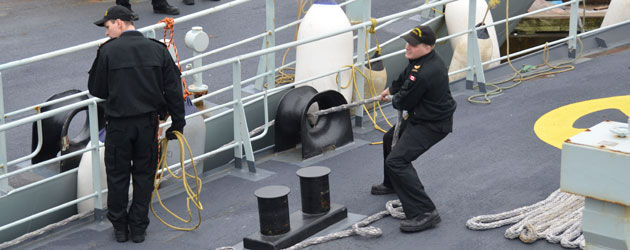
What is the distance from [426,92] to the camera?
21.4ft

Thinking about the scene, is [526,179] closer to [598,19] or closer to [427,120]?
[427,120]

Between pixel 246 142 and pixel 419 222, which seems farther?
pixel 246 142

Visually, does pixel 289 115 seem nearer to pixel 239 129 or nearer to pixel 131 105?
pixel 239 129

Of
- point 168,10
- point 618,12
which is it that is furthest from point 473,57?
point 168,10

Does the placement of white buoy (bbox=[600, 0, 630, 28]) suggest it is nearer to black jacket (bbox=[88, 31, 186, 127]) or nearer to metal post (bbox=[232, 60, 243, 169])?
metal post (bbox=[232, 60, 243, 169])

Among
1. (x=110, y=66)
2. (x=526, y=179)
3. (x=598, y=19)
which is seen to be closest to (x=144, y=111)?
(x=110, y=66)

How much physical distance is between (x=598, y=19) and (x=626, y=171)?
12548 millimetres

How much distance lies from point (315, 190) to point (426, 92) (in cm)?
118

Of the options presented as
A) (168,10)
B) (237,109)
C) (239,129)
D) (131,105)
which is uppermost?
(131,105)

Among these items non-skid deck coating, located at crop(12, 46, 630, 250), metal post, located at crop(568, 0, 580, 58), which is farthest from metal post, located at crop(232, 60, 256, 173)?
metal post, located at crop(568, 0, 580, 58)

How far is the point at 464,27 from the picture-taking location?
39.3 ft

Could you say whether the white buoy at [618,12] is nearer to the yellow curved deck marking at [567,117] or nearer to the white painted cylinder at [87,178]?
the yellow curved deck marking at [567,117]

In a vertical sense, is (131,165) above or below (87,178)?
above

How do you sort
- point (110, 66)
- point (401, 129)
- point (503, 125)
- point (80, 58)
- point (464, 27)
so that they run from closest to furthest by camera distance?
point (110, 66)
point (401, 129)
point (503, 125)
point (464, 27)
point (80, 58)
